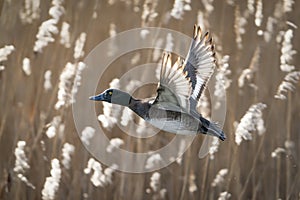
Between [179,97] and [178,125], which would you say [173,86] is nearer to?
[179,97]

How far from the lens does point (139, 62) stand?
205cm

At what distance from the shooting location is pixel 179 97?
3.88 feet

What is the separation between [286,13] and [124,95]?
1.05m

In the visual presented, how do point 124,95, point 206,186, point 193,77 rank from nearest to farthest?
point 124,95, point 193,77, point 206,186

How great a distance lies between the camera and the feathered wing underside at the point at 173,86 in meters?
1.15

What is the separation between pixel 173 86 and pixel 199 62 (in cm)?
24

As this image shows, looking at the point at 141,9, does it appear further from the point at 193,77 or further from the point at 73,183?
the point at 193,77

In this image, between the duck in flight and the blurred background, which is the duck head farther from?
the blurred background

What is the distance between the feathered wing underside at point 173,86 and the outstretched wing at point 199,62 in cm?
16

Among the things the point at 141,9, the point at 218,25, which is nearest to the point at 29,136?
the point at 141,9

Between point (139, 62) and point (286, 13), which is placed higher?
point (286, 13)

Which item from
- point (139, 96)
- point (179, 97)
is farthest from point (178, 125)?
point (139, 96)

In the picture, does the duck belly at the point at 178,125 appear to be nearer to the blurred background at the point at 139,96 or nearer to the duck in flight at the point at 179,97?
the duck in flight at the point at 179,97

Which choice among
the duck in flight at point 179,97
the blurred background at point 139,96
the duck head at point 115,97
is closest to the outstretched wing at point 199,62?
the duck in flight at point 179,97
